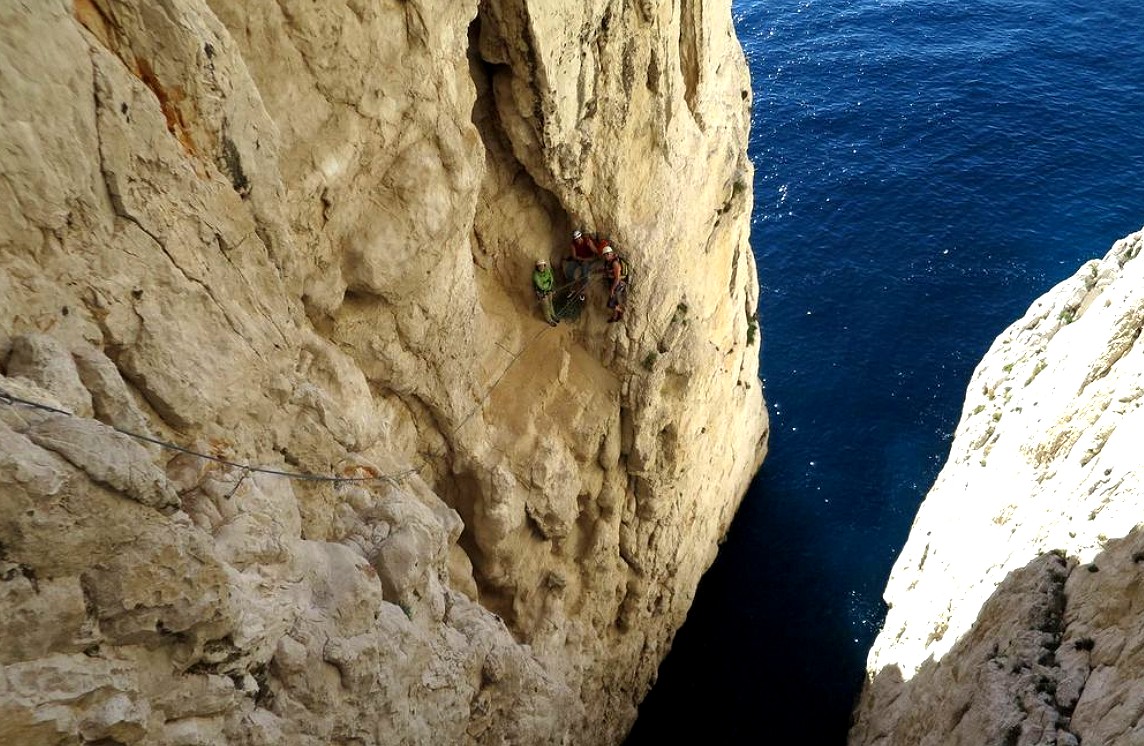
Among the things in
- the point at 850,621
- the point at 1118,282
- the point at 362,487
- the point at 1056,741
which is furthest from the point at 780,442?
the point at 362,487

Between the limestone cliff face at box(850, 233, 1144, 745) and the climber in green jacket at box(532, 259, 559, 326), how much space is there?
38.3ft

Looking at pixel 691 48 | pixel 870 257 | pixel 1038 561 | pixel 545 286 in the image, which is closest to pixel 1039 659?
pixel 1038 561

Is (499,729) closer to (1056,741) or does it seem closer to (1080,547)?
(1056,741)

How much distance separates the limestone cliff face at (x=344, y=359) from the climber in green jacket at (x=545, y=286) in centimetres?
31

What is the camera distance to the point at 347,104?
1339cm

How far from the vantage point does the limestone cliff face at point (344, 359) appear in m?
9.05

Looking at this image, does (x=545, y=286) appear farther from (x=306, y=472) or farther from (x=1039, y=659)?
(x=1039, y=659)

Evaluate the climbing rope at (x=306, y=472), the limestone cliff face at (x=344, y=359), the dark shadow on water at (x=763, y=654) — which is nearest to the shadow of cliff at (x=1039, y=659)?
the dark shadow on water at (x=763, y=654)

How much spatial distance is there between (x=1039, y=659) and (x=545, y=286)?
12309mm

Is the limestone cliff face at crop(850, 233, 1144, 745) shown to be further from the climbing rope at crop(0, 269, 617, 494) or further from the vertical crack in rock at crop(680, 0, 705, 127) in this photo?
the vertical crack in rock at crop(680, 0, 705, 127)

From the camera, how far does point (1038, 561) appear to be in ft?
61.9

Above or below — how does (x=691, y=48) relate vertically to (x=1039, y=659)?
above

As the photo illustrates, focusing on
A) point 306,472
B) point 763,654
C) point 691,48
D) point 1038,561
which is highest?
point 691,48

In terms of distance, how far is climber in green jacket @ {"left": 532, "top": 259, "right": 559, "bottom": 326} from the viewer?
63.1 feet
